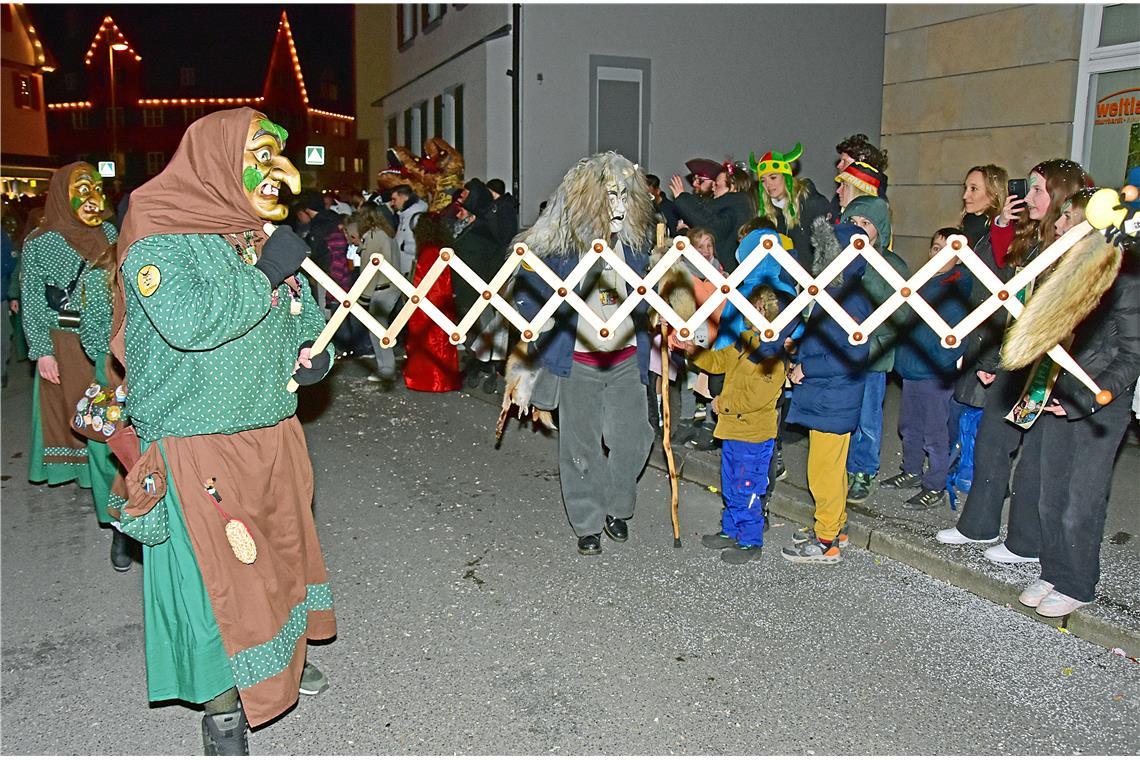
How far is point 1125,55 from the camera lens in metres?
8.36

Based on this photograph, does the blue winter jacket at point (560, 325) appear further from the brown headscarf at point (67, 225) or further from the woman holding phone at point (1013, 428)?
the brown headscarf at point (67, 225)

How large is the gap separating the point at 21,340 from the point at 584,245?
1073 centimetres

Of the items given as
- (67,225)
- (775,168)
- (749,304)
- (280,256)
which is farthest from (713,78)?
(280,256)

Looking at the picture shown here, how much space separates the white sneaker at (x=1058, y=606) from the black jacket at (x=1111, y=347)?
892 mm

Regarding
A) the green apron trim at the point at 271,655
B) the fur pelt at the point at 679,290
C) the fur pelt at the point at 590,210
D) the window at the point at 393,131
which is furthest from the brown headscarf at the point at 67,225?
the window at the point at 393,131

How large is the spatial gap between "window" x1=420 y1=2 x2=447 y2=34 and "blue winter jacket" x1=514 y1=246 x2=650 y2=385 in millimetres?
13349

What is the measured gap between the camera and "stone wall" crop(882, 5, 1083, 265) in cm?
906

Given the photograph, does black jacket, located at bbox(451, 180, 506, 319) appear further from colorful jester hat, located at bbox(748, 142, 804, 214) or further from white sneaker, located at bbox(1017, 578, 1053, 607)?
white sneaker, located at bbox(1017, 578, 1053, 607)

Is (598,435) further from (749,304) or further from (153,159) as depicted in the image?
(153,159)

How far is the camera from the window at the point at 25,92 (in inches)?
1654

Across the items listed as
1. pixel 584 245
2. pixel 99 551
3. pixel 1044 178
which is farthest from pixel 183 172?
pixel 1044 178

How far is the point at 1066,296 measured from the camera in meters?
3.15

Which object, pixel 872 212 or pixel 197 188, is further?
pixel 872 212

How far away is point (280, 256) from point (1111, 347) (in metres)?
3.40
